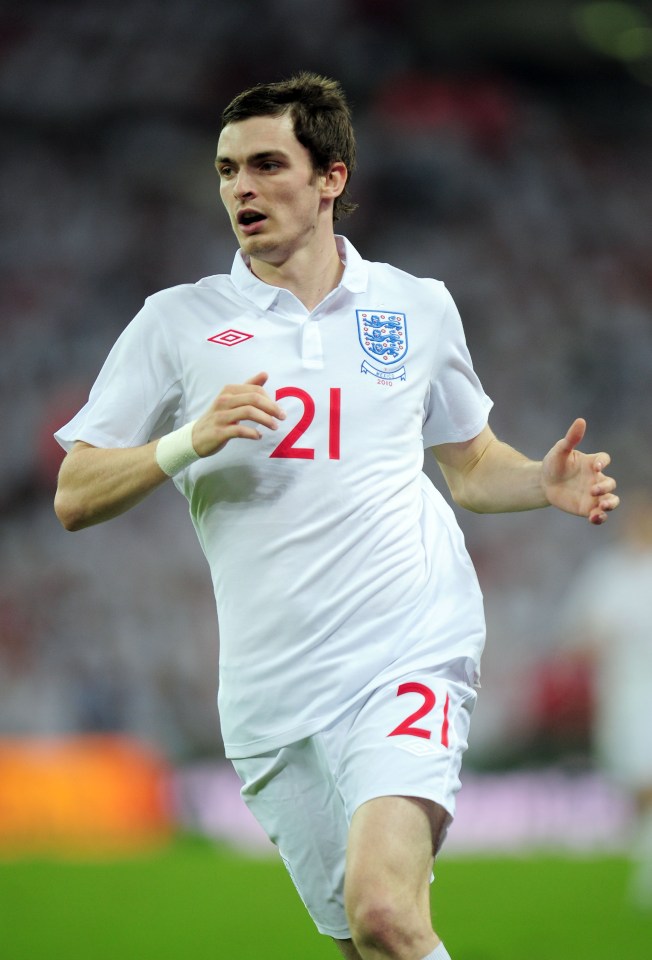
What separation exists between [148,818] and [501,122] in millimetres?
8865

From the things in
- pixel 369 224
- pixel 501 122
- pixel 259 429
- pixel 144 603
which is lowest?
pixel 144 603

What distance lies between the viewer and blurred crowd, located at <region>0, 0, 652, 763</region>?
1332cm

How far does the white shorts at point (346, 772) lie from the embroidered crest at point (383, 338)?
0.80 metres

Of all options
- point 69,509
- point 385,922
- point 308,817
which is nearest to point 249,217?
point 69,509

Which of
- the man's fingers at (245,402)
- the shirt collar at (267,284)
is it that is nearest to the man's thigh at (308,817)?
the man's fingers at (245,402)

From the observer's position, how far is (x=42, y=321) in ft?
48.8

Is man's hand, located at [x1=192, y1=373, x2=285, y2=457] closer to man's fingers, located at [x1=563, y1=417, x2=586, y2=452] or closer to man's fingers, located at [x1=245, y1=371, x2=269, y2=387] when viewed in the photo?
man's fingers, located at [x1=245, y1=371, x2=269, y2=387]

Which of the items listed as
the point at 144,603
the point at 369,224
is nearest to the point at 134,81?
the point at 369,224

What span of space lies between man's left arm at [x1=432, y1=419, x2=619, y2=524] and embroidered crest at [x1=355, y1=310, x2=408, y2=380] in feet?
1.45

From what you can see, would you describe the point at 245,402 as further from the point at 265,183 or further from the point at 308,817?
the point at 308,817

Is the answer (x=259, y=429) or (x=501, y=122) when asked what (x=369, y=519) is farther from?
(x=501, y=122)

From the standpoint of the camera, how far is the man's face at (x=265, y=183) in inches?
146

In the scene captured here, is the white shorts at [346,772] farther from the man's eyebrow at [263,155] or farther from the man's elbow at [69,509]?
the man's eyebrow at [263,155]

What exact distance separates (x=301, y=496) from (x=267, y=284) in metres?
0.61
